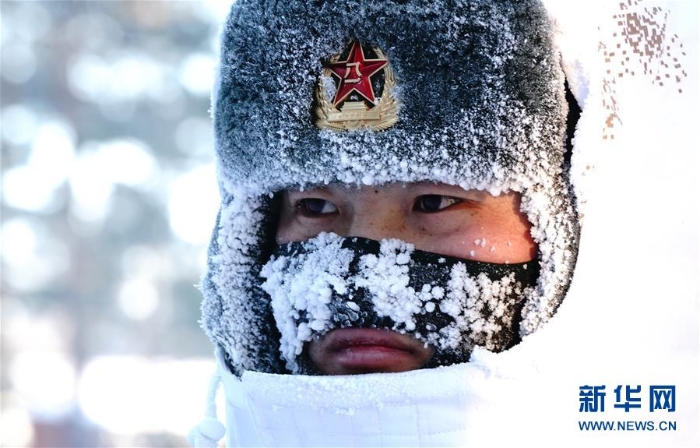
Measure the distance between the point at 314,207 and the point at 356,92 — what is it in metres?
0.21

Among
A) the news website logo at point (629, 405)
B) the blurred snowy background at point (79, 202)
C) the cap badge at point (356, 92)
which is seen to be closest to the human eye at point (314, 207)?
the cap badge at point (356, 92)

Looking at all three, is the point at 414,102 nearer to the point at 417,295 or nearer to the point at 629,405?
the point at 417,295

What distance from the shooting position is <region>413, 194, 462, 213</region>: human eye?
122 centimetres

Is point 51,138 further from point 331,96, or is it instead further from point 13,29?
point 331,96

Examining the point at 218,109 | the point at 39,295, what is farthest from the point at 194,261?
the point at 218,109

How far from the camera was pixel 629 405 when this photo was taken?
1.25 m

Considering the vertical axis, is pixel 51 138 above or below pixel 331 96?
above

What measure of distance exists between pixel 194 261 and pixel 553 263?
811 cm

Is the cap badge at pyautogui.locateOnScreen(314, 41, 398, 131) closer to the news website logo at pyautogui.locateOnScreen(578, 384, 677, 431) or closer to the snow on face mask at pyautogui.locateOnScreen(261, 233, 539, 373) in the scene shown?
the snow on face mask at pyautogui.locateOnScreen(261, 233, 539, 373)

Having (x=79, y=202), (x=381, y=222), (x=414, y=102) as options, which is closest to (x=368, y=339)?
(x=381, y=222)

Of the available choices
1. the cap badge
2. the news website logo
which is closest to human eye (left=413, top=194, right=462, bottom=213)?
the cap badge

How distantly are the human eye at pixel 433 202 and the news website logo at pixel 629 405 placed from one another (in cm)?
33

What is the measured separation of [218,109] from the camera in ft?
4.52

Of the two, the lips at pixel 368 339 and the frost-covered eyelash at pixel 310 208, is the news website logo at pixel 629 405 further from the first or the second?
the frost-covered eyelash at pixel 310 208
